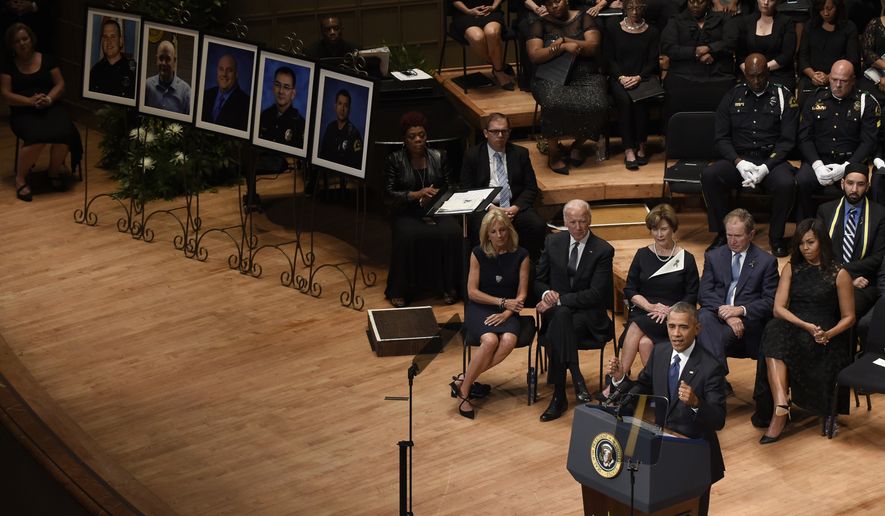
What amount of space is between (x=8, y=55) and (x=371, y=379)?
4526 millimetres

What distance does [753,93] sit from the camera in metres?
8.94

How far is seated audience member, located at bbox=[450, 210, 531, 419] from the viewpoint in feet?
25.1

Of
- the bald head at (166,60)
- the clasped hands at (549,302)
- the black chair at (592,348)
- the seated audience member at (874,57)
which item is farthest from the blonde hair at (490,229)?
the bald head at (166,60)

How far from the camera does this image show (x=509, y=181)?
892 centimetres

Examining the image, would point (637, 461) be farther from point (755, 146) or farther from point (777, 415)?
point (755, 146)

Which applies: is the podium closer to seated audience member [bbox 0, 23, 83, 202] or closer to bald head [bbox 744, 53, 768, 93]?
bald head [bbox 744, 53, 768, 93]

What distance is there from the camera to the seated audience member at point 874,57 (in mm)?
9320

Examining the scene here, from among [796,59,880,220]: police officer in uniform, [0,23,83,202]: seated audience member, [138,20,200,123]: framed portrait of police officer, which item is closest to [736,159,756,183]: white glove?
[796,59,880,220]: police officer in uniform

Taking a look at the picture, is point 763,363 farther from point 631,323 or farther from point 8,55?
point 8,55

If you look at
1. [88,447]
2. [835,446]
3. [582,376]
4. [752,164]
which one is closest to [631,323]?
[582,376]

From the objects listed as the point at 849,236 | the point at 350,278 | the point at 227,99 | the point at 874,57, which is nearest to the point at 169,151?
the point at 227,99

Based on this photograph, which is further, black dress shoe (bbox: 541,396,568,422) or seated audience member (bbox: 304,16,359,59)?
seated audience member (bbox: 304,16,359,59)

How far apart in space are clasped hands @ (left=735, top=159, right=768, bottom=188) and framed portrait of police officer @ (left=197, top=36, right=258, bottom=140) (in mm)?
3263

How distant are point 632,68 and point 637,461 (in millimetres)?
5476
